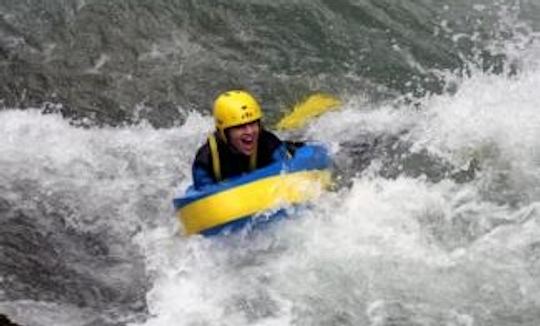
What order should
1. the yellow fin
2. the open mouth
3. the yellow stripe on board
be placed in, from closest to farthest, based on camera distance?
1. the yellow stripe on board
2. the open mouth
3. the yellow fin

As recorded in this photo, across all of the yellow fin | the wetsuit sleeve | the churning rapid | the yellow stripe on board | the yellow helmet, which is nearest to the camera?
the churning rapid

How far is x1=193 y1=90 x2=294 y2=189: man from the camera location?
6.86m

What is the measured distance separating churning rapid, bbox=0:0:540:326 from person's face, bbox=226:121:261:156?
677 mm

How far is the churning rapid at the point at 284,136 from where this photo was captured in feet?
20.8

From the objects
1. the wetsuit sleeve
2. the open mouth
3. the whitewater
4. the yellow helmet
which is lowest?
the whitewater

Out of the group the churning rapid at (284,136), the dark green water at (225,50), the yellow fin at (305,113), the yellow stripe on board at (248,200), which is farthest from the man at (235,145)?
the dark green water at (225,50)

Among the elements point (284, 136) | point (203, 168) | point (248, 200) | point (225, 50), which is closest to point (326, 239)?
point (248, 200)

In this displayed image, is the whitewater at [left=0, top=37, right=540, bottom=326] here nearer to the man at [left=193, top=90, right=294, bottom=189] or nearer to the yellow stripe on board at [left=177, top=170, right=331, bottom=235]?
the yellow stripe on board at [left=177, top=170, right=331, bottom=235]

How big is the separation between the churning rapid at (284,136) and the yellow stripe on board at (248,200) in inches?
6.9

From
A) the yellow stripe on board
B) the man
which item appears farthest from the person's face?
the yellow stripe on board

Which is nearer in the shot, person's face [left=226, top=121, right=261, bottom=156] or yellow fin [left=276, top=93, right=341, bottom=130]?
person's face [left=226, top=121, right=261, bottom=156]

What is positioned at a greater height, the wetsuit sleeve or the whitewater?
the wetsuit sleeve

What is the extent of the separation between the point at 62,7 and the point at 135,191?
4470mm

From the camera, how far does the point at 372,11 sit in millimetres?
11180
